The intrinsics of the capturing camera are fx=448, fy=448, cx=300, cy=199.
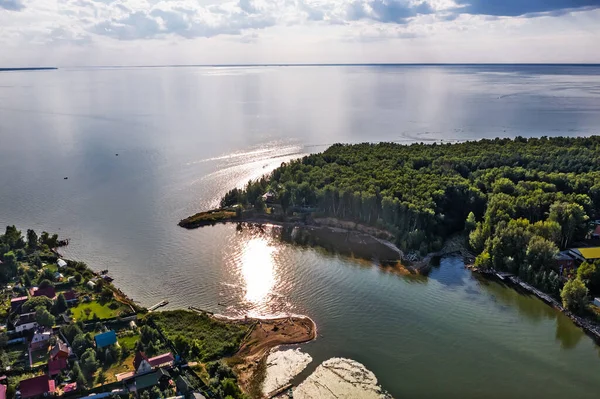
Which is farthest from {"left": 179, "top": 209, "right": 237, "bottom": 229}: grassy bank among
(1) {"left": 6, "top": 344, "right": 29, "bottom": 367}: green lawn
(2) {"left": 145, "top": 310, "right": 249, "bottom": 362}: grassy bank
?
(1) {"left": 6, "top": 344, "right": 29, "bottom": 367}: green lawn

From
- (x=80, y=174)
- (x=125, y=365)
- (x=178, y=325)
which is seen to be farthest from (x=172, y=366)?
(x=80, y=174)

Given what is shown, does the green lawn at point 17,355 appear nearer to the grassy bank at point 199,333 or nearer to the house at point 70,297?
the house at point 70,297

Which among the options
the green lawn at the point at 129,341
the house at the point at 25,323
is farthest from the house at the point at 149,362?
→ the house at the point at 25,323

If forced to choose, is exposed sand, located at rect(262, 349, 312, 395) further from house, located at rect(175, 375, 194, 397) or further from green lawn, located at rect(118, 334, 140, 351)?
green lawn, located at rect(118, 334, 140, 351)

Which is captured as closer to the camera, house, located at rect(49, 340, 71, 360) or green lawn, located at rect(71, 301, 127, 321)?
house, located at rect(49, 340, 71, 360)

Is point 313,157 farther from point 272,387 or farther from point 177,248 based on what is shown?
point 272,387

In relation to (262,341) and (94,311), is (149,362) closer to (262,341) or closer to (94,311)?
(262,341)
